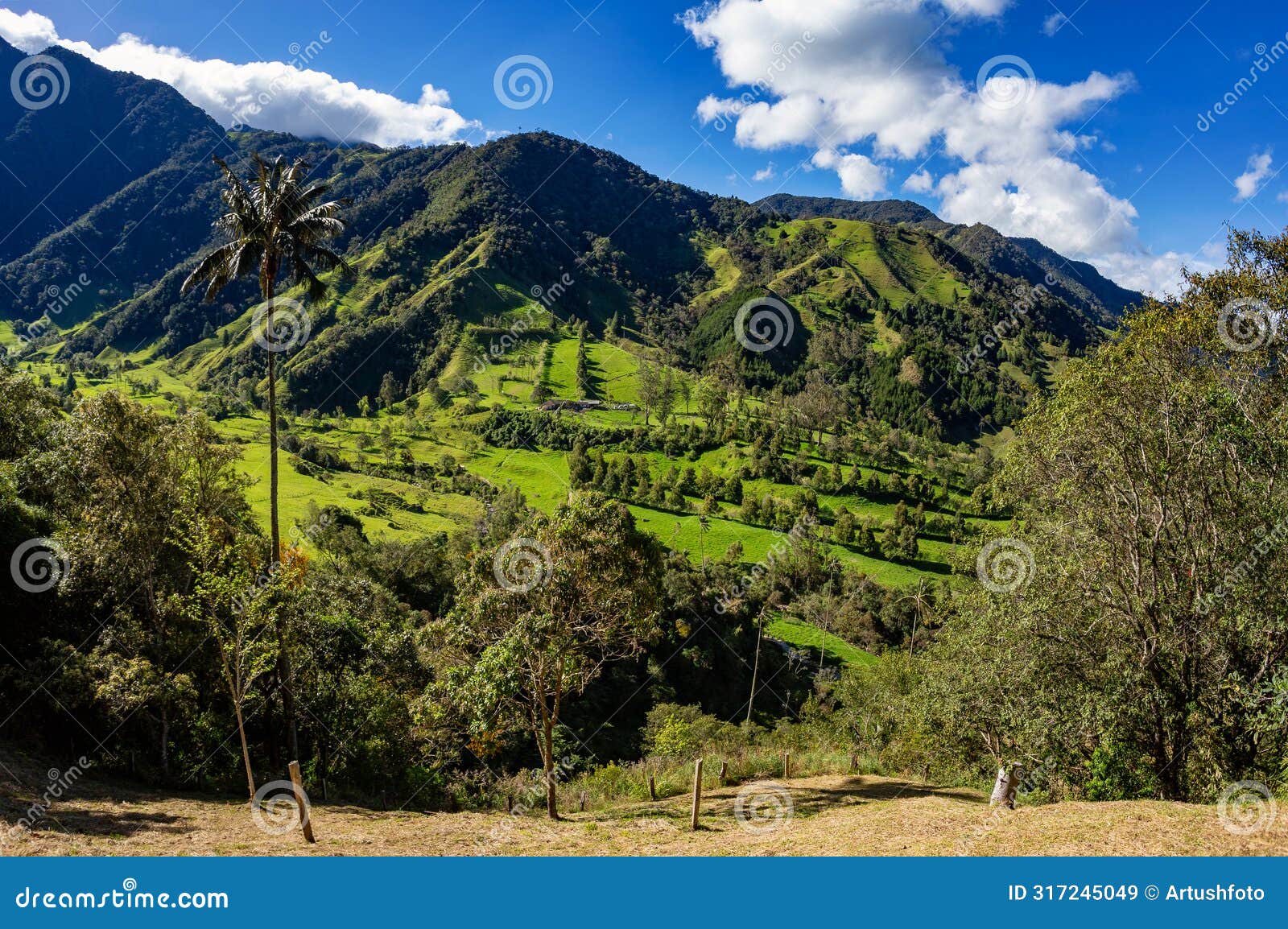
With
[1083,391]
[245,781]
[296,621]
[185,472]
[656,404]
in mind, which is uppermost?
[656,404]

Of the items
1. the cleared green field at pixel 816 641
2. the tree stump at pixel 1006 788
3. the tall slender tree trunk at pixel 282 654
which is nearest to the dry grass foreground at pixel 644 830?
the tree stump at pixel 1006 788

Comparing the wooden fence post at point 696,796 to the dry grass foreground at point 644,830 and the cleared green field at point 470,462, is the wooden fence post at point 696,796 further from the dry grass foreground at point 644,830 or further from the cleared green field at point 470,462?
the cleared green field at point 470,462

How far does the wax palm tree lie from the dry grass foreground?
5.10 m

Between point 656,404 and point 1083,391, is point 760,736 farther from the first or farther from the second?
point 656,404

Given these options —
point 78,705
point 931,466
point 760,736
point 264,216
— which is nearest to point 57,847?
point 78,705

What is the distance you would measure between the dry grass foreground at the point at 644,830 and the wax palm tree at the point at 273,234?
5.10 metres

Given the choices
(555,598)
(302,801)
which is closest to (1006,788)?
(555,598)

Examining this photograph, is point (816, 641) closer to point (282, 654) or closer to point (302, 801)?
point (282, 654)

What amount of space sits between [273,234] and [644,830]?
18777 mm

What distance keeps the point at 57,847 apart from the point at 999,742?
19936 millimetres

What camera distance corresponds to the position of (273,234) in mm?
19656

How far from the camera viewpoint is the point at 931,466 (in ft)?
465

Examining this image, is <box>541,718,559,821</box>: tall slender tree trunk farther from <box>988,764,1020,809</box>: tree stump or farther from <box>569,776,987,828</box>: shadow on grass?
<box>988,764,1020,809</box>: tree stump

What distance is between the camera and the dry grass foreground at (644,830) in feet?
36.1
